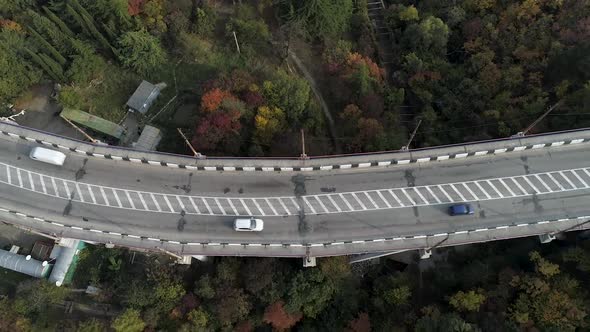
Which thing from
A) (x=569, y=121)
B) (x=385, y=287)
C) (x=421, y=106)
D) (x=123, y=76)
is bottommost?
(x=385, y=287)

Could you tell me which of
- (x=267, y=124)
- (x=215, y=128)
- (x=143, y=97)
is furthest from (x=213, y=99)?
(x=143, y=97)

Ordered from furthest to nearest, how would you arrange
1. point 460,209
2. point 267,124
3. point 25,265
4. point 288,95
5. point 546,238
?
point 288,95 < point 267,124 < point 25,265 < point 546,238 < point 460,209

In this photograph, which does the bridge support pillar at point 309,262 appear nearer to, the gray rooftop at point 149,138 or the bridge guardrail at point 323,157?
the bridge guardrail at point 323,157

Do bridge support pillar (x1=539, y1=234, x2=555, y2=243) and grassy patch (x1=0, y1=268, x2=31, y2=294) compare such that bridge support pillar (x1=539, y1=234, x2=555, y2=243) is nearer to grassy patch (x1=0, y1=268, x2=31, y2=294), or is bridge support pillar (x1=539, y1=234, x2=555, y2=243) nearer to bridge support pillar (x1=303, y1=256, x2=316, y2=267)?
bridge support pillar (x1=303, y1=256, x2=316, y2=267)

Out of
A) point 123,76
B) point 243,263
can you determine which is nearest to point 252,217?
point 243,263

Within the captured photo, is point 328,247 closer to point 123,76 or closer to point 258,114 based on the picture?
point 258,114

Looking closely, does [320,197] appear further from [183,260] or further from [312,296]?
[183,260]
